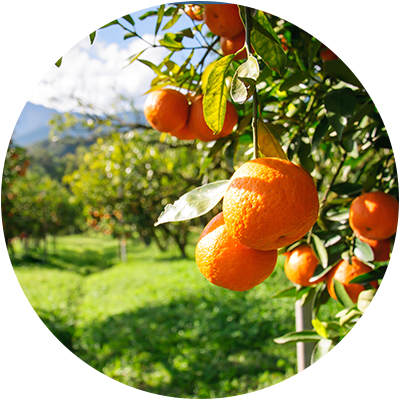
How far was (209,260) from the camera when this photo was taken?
0.44 m

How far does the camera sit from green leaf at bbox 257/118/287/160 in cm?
43

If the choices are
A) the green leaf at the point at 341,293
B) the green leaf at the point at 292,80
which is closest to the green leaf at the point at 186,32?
the green leaf at the point at 292,80

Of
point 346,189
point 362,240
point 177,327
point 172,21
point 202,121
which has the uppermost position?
point 172,21

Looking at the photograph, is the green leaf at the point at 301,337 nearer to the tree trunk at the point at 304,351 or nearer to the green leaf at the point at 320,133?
the tree trunk at the point at 304,351

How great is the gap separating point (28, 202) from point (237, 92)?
25.5 feet

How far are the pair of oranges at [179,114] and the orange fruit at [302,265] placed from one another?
0.31 m

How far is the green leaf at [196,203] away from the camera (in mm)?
405

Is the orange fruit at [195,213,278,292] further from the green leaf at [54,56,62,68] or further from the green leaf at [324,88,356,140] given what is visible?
the green leaf at [54,56,62,68]

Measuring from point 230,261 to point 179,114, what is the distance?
0.34 m

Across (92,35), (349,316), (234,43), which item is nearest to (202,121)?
(234,43)

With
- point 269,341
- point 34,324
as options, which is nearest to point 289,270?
point 34,324

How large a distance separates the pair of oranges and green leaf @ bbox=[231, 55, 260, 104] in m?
0.26

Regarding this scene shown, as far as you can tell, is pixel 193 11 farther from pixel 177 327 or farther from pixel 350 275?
pixel 177 327

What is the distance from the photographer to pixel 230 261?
43 cm
